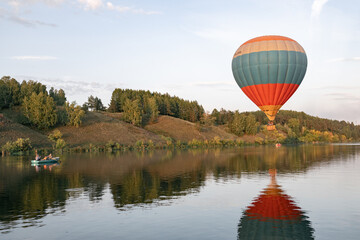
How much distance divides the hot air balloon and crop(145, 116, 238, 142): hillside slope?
85.5 m

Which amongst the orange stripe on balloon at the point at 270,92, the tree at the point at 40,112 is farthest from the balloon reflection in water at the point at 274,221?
the tree at the point at 40,112

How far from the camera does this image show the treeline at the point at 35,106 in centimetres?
11862

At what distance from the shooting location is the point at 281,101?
208 feet

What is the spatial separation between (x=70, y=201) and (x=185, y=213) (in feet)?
30.9

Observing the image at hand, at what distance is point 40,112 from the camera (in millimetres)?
118125

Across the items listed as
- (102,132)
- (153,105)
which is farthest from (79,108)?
(153,105)

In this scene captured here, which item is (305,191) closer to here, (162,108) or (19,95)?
(19,95)

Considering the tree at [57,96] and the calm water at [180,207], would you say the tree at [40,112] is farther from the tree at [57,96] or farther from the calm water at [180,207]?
the calm water at [180,207]

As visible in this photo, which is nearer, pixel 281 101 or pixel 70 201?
pixel 70 201

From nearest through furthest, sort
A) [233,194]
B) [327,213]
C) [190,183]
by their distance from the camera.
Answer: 1. [327,213]
2. [233,194]
3. [190,183]

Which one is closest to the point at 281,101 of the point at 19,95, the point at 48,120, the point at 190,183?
the point at 190,183

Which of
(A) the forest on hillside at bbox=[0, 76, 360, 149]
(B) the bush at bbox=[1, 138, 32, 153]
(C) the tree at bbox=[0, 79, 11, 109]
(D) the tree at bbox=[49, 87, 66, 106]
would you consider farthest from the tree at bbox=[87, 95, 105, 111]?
(B) the bush at bbox=[1, 138, 32, 153]

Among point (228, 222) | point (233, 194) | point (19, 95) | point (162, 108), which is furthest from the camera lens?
point (162, 108)

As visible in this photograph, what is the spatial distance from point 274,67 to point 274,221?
44.6 metres
